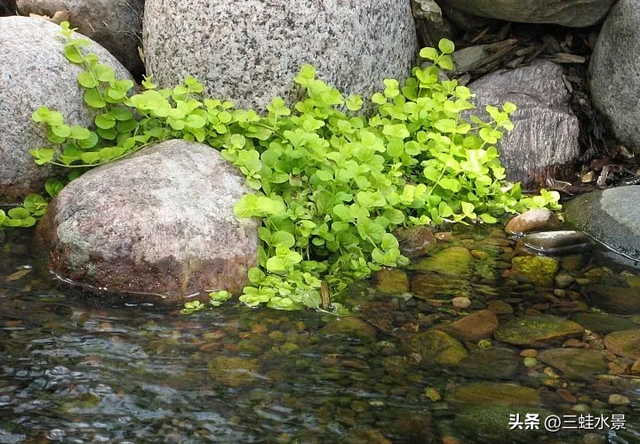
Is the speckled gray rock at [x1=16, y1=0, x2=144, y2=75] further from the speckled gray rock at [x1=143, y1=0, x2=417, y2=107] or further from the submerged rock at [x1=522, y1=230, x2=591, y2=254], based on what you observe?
the submerged rock at [x1=522, y1=230, x2=591, y2=254]

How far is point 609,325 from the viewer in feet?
13.5

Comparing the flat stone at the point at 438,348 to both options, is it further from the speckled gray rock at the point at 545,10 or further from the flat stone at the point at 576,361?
the speckled gray rock at the point at 545,10

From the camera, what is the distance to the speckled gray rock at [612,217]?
5.06m

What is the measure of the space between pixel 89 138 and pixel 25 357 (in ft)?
6.36

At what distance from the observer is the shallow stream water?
319 centimetres

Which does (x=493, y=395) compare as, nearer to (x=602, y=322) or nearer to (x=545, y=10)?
(x=602, y=322)

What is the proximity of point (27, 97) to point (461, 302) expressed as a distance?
3004 mm

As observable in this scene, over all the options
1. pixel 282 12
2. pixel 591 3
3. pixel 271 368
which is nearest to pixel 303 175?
pixel 282 12

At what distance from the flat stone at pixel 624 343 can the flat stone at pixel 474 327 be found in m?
0.56

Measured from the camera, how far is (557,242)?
5066 mm

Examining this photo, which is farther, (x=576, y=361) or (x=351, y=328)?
(x=351, y=328)

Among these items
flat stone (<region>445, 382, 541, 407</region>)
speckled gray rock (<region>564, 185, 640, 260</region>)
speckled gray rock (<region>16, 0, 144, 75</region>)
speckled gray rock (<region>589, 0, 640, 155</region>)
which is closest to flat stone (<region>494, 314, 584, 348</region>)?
flat stone (<region>445, 382, 541, 407</region>)

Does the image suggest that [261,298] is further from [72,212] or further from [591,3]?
[591,3]

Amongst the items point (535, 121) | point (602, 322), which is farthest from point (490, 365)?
point (535, 121)
